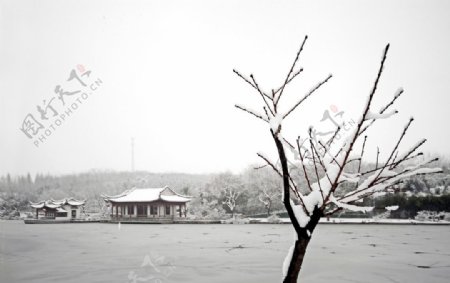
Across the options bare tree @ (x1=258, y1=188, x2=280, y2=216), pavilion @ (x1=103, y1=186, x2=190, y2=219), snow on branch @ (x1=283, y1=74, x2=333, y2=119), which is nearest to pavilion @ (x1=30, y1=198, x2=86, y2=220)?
pavilion @ (x1=103, y1=186, x2=190, y2=219)

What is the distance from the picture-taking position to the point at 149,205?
36031mm

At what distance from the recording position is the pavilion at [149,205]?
35812 mm

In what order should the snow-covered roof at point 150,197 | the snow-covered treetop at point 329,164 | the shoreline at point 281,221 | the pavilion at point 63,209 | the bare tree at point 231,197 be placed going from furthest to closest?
the pavilion at point 63,209, the bare tree at point 231,197, the snow-covered roof at point 150,197, the shoreline at point 281,221, the snow-covered treetop at point 329,164

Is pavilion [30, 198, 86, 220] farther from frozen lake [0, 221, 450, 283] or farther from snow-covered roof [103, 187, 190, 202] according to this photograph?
frozen lake [0, 221, 450, 283]

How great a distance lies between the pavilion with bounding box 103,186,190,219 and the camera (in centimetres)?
3581

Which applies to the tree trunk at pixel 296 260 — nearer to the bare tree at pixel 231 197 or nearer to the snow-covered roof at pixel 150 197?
the snow-covered roof at pixel 150 197

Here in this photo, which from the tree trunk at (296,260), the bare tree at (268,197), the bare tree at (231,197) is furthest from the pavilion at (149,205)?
the tree trunk at (296,260)

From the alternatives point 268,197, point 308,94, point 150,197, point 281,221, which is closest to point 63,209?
point 150,197

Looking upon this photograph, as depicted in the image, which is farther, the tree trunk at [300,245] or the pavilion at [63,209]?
the pavilion at [63,209]

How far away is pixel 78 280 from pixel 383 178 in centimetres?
805

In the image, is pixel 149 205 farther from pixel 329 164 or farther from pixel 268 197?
pixel 329 164

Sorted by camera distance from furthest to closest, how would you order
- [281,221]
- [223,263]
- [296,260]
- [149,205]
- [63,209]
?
[63,209]
[149,205]
[281,221]
[223,263]
[296,260]

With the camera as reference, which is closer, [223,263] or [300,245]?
[300,245]

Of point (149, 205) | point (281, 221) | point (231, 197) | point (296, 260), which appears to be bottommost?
point (281, 221)
